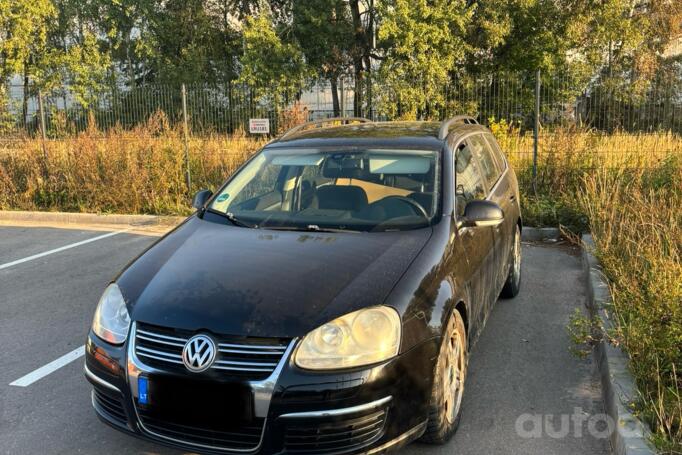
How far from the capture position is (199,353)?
2629 millimetres

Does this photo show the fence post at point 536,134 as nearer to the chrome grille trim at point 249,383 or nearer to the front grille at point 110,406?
the chrome grille trim at point 249,383

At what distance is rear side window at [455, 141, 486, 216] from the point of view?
3941 mm

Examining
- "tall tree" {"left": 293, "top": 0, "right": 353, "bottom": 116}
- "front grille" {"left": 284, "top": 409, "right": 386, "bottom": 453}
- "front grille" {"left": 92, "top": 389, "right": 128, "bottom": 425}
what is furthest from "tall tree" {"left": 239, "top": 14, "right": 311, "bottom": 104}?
"front grille" {"left": 284, "top": 409, "right": 386, "bottom": 453}

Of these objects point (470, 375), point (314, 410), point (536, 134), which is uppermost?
point (536, 134)

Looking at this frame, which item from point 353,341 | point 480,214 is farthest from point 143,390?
point 480,214

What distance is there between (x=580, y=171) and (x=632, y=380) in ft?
21.6

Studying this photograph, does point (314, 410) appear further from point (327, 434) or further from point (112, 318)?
point (112, 318)

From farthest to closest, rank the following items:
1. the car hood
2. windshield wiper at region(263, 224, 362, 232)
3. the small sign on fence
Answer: the small sign on fence, windshield wiper at region(263, 224, 362, 232), the car hood

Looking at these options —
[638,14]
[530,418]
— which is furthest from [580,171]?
[638,14]

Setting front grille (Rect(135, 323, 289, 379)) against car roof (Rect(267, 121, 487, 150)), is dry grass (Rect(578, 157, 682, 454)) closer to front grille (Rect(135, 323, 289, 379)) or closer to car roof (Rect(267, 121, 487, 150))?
car roof (Rect(267, 121, 487, 150))

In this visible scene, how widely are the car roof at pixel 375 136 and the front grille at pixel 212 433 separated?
2278mm

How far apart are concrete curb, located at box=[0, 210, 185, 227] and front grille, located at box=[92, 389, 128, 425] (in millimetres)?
7013

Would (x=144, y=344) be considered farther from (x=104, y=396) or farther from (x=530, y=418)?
(x=530, y=418)

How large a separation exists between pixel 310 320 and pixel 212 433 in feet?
2.18
